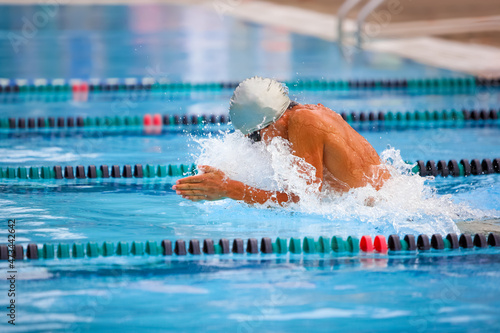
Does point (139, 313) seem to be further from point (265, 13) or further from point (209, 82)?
point (265, 13)

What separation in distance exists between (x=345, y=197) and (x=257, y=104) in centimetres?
68

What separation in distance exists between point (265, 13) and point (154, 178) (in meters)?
14.6

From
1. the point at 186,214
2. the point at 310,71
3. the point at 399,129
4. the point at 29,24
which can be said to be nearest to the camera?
the point at 186,214

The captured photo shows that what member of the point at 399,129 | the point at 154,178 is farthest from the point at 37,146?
the point at 399,129

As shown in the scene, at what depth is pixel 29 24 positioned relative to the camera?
52.7 ft

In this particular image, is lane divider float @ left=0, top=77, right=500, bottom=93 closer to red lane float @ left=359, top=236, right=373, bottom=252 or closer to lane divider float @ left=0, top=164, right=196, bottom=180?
lane divider float @ left=0, top=164, right=196, bottom=180

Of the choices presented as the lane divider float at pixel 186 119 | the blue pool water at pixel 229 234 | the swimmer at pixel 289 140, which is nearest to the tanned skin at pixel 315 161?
the swimmer at pixel 289 140

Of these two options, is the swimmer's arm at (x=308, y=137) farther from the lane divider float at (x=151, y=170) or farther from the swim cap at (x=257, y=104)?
the lane divider float at (x=151, y=170)

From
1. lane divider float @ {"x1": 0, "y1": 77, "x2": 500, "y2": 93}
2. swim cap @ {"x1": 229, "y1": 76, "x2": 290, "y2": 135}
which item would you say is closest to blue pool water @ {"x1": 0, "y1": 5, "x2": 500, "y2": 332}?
swim cap @ {"x1": 229, "y1": 76, "x2": 290, "y2": 135}

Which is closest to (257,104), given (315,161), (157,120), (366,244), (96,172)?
(315,161)

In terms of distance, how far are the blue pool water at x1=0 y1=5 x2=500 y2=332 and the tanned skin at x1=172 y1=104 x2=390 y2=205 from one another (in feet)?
0.46

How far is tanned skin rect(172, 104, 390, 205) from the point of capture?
12.3 feet

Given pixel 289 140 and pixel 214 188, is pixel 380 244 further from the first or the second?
pixel 214 188

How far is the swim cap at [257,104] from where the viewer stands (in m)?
3.76
